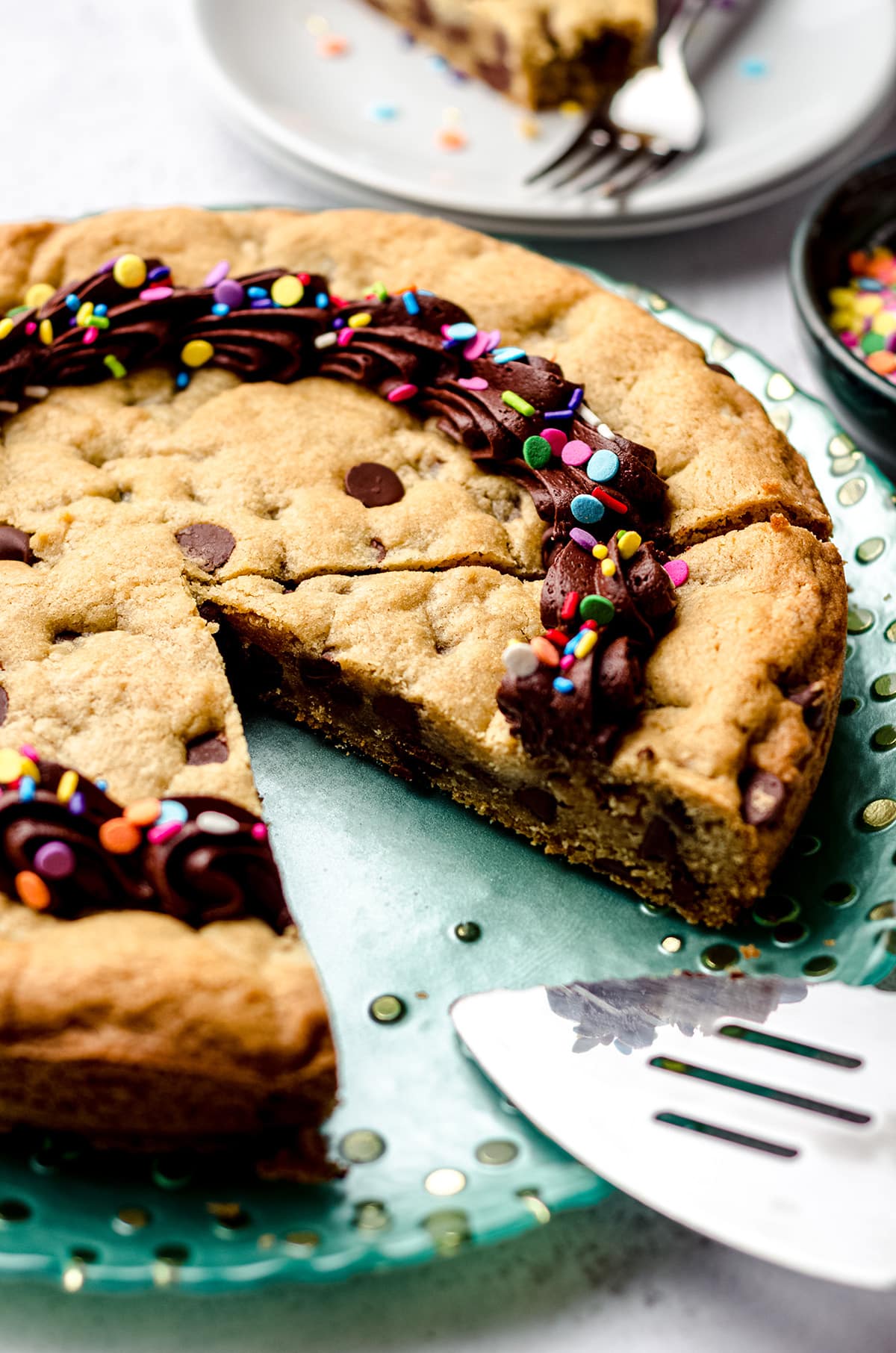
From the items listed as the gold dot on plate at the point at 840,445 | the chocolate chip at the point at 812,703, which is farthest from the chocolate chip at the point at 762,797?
the gold dot on plate at the point at 840,445

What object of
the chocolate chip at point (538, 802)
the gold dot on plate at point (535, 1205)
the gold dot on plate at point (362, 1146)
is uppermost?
the chocolate chip at point (538, 802)

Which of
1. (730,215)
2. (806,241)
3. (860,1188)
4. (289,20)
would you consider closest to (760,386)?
(806,241)

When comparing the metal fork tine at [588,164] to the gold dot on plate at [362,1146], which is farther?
the metal fork tine at [588,164]

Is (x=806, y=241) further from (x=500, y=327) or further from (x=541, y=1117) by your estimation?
(x=541, y=1117)

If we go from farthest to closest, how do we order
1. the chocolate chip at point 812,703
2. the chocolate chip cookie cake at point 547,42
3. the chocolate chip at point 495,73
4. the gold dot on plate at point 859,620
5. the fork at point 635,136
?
the chocolate chip at point 495,73 < the chocolate chip cookie cake at point 547,42 < the fork at point 635,136 < the gold dot on plate at point 859,620 < the chocolate chip at point 812,703

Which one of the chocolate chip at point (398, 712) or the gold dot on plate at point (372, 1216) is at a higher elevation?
the chocolate chip at point (398, 712)

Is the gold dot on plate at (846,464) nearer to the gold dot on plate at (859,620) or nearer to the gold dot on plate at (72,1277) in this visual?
the gold dot on plate at (859,620)

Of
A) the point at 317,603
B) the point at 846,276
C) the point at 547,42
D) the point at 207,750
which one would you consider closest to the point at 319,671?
the point at 317,603

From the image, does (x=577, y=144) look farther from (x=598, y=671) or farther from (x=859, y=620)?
(x=598, y=671)
